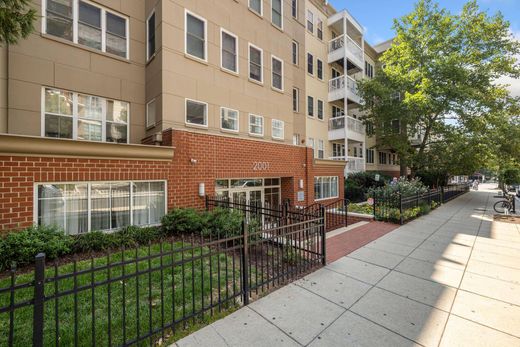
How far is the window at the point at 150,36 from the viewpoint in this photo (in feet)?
32.1

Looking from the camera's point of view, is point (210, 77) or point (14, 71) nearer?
point (14, 71)

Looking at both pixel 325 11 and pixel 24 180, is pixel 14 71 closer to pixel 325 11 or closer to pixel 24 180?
pixel 24 180

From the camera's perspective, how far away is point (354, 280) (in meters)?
5.05

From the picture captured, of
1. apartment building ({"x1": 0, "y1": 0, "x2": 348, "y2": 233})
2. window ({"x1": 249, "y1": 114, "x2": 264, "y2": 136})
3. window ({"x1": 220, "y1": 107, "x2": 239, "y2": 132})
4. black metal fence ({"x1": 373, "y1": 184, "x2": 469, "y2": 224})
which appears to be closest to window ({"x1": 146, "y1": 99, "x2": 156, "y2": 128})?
apartment building ({"x1": 0, "y1": 0, "x2": 348, "y2": 233})

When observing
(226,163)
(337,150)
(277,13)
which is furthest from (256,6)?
(337,150)

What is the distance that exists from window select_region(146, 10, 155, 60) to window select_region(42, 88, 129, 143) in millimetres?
2347

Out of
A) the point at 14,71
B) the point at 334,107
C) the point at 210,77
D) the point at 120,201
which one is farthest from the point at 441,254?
the point at 334,107

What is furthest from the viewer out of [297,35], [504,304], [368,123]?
[368,123]

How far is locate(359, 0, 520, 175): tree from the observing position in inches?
714

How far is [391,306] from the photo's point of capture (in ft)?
13.4

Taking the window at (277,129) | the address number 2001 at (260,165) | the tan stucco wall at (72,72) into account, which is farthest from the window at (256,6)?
the address number 2001 at (260,165)

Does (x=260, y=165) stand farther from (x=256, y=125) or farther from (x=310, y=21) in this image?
(x=310, y=21)

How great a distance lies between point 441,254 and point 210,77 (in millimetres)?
10382

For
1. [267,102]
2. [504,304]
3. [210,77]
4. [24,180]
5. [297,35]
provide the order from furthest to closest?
1. [297,35]
2. [267,102]
3. [210,77]
4. [24,180]
5. [504,304]
